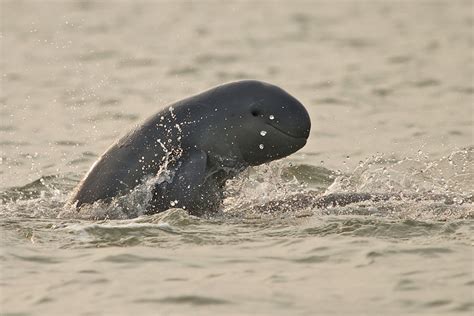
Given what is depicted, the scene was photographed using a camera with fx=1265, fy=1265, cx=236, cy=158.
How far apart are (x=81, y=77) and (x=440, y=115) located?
6.98 meters

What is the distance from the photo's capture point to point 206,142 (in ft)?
37.6

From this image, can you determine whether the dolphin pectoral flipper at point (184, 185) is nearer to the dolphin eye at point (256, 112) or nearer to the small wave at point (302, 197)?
the small wave at point (302, 197)

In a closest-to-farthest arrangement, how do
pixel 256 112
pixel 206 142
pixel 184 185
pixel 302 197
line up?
pixel 184 185 < pixel 206 142 < pixel 256 112 < pixel 302 197

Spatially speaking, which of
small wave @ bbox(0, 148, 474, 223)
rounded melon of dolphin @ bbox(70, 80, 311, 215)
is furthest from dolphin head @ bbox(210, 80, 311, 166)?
small wave @ bbox(0, 148, 474, 223)

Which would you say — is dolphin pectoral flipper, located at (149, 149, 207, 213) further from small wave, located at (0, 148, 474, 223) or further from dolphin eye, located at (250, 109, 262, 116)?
dolphin eye, located at (250, 109, 262, 116)

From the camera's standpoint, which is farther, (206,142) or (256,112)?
(256,112)

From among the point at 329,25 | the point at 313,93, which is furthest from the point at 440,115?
the point at 329,25

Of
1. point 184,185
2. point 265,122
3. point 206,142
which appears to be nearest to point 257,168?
point 265,122

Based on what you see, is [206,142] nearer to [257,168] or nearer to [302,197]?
[302,197]

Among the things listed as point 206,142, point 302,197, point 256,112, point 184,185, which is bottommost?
point 302,197

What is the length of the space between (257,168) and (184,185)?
195 centimetres

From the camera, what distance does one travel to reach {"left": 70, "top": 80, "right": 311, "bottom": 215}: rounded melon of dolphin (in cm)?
1136

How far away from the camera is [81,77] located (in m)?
22.6

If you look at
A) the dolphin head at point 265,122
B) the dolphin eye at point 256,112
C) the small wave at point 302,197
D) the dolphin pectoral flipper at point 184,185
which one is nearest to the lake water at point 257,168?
the small wave at point 302,197
